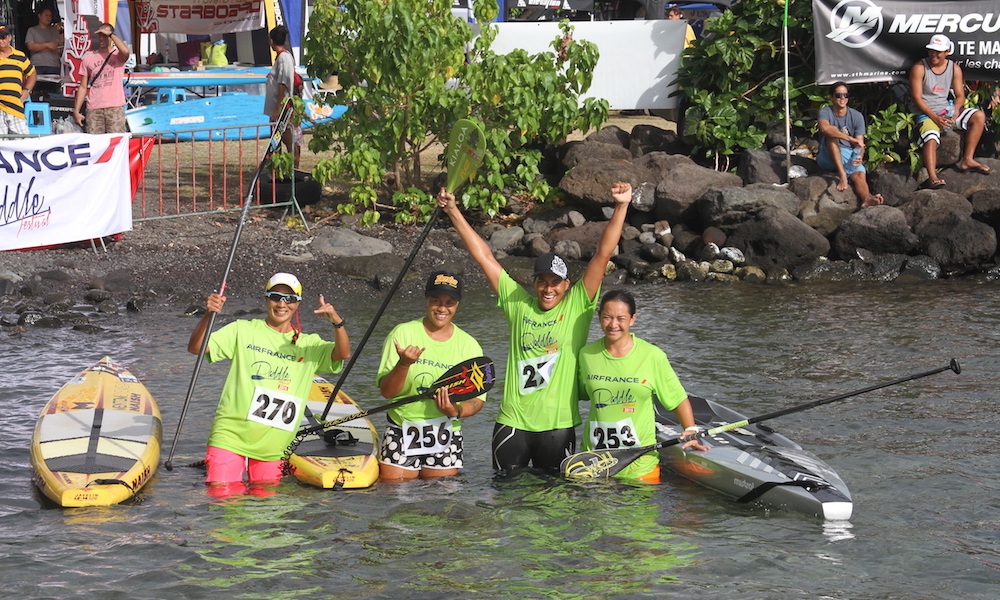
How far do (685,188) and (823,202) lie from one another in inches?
71.4

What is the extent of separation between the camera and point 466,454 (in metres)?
8.02

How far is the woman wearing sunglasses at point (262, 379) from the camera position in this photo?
674cm

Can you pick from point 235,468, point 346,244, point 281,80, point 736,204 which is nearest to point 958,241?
point 736,204

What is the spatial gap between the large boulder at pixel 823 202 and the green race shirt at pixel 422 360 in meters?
9.03

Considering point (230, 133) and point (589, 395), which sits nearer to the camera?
point (589, 395)

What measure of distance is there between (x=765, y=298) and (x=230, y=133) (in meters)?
10.5

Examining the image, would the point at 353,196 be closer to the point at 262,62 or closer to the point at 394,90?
the point at 394,90

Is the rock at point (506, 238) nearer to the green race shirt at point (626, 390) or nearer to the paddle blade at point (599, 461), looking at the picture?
the green race shirt at point (626, 390)

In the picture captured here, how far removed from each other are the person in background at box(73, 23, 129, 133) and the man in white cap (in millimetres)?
10501

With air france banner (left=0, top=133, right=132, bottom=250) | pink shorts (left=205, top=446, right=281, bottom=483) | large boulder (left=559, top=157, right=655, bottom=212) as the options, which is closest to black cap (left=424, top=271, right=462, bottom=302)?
pink shorts (left=205, top=446, right=281, bottom=483)

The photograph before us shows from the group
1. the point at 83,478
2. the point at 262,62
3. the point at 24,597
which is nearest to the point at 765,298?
the point at 83,478

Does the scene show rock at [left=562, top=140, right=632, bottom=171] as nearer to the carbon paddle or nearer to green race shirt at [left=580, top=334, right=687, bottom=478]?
green race shirt at [left=580, top=334, right=687, bottom=478]

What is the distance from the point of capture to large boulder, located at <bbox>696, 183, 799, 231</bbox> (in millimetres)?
14508

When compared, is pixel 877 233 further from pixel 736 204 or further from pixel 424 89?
→ pixel 424 89
